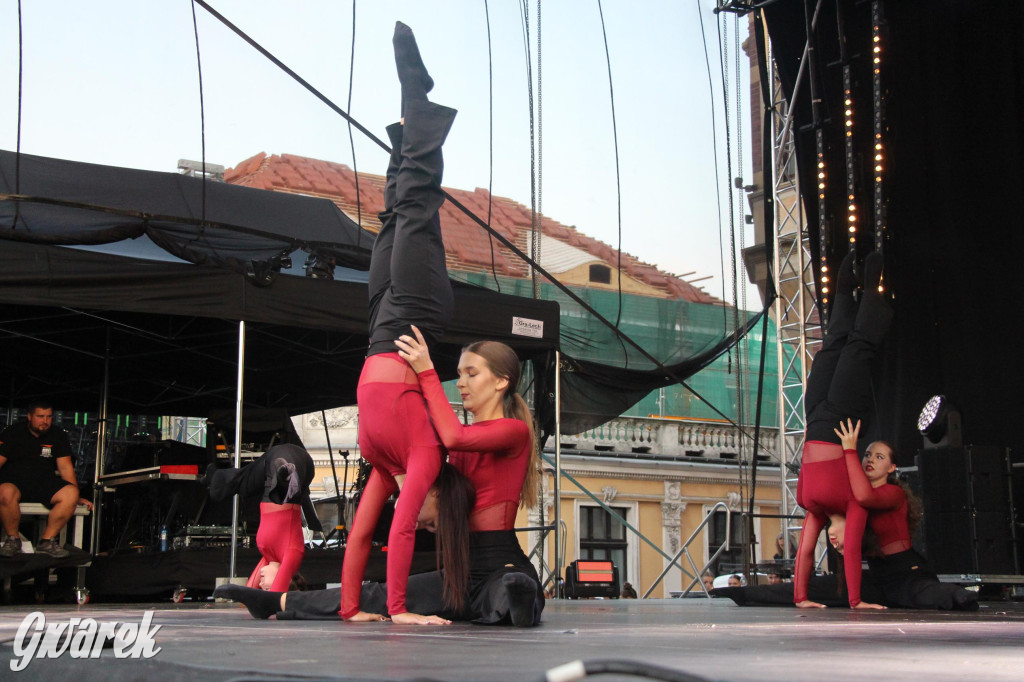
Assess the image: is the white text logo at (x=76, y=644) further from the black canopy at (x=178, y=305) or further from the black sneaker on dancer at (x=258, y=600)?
the black canopy at (x=178, y=305)

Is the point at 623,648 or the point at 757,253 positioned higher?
the point at 757,253

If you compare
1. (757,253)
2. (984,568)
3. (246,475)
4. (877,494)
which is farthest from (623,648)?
(757,253)

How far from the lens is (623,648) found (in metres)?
1.80

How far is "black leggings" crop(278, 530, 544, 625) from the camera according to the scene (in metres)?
3.13

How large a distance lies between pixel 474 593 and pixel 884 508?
9.69 feet

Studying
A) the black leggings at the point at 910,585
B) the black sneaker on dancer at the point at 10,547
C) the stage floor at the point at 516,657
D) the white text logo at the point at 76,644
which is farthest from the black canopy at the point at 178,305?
the white text logo at the point at 76,644

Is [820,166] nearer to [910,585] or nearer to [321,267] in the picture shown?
[910,585]

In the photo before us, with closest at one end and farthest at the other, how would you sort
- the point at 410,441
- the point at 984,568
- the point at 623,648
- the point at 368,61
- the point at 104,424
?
the point at 623,648, the point at 410,441, the point at 984,568, the point at 368,61, the point at 104,424

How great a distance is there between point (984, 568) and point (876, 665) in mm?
5900

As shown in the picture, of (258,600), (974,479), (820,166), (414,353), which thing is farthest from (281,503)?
(820,166)

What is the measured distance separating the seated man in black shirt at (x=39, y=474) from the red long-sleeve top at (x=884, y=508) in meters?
4.47

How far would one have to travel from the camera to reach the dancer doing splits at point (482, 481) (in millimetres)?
3150

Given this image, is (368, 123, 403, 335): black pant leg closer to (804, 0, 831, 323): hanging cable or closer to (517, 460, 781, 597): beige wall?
(804, 0, 831, 323): hanging cable

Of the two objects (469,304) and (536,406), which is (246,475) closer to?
(469,304)
